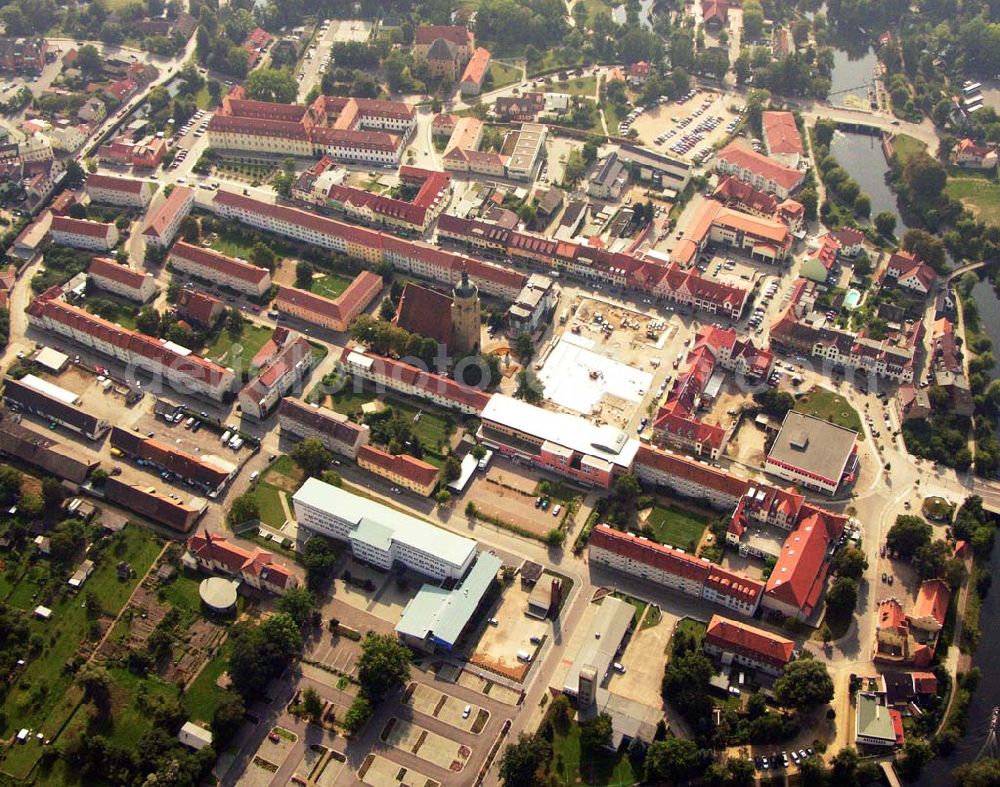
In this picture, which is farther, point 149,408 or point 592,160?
point 592,160

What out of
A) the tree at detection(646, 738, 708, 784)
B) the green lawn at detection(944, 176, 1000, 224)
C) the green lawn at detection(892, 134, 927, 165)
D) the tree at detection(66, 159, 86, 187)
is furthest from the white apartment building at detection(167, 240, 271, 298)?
the green lawn at detection(944, 176, 1000, 224)

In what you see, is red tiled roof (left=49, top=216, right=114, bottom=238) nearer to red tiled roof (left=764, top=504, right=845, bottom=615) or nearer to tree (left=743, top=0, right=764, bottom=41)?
red tiled roof (left=764, top=504, right=845, bottom=615)

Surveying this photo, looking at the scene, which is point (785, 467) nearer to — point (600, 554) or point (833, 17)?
point (600, 554)

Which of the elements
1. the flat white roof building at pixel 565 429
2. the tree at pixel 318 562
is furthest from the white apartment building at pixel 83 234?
the tree at pixel 318 562

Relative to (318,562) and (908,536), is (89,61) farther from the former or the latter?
(908,536)

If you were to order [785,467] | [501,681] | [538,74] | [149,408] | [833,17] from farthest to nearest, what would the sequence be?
[833,17] < [538,74] < [149,408] < [785,467] < [501,681]

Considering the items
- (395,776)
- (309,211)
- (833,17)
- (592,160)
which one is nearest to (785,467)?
(395,776)
